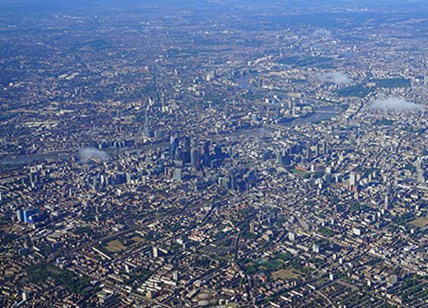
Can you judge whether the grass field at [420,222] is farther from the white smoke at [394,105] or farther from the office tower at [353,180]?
the white smoke at [394,105]

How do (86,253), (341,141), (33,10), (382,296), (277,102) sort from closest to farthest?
1. (382,296)
2. (86,253)
3. (341,141)
4. (277,102)
5. (33,10)

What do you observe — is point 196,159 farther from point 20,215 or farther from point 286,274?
point 286,274

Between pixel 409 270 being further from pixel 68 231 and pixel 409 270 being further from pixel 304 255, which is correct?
pixel 68 231

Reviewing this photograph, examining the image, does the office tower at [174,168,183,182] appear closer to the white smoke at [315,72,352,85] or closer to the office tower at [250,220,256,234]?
the office tower at [250,220,256,234]

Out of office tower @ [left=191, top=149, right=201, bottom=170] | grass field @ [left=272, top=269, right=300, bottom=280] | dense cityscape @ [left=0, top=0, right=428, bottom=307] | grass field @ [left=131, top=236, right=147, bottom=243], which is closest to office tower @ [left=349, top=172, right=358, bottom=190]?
dense cityscape @ [left=0, top=0, right=428, bottom=307]

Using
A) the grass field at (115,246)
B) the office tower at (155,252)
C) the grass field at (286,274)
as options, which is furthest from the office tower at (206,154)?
the grass field at (286,274)

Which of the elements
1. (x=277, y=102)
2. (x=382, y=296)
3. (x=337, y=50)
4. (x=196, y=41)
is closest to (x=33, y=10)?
(x=196, y=41)

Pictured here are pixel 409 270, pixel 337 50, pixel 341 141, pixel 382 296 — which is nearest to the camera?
pixel 382 296

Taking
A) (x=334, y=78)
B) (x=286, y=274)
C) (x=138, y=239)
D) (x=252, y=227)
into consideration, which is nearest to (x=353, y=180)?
(x=252, y=227)
